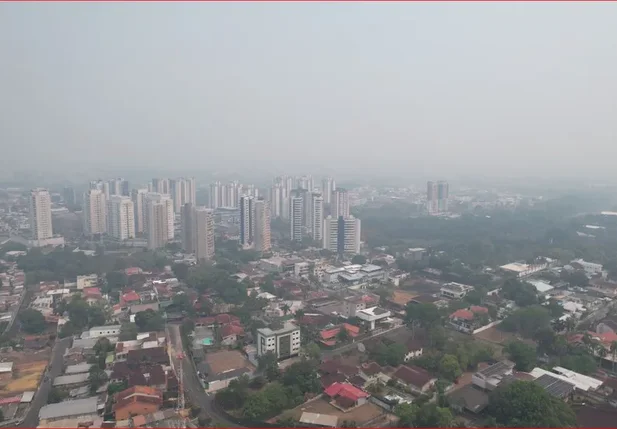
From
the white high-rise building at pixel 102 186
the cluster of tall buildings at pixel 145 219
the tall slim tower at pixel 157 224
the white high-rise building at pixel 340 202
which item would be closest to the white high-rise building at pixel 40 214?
the cluster of tall buildings at pixel 145 219

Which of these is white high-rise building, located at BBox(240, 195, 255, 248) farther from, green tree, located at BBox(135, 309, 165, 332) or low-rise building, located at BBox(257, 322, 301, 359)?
low-rise building, located at BBox(257, 322, 301, 359)

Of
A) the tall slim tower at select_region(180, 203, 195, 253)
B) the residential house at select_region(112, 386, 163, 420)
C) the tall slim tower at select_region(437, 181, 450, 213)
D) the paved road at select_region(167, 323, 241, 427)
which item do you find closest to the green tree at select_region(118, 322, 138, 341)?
the paved road at select_region(167, 323, 241, 427)

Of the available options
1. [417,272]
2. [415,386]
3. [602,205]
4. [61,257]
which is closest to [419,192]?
[602,205]

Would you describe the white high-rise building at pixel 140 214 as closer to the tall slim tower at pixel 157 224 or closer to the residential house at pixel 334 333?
the tall slim tower at pixel 157 224

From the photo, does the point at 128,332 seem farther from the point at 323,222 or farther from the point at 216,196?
the point at 216,196

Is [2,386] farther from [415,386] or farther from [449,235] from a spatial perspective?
[449,235]
